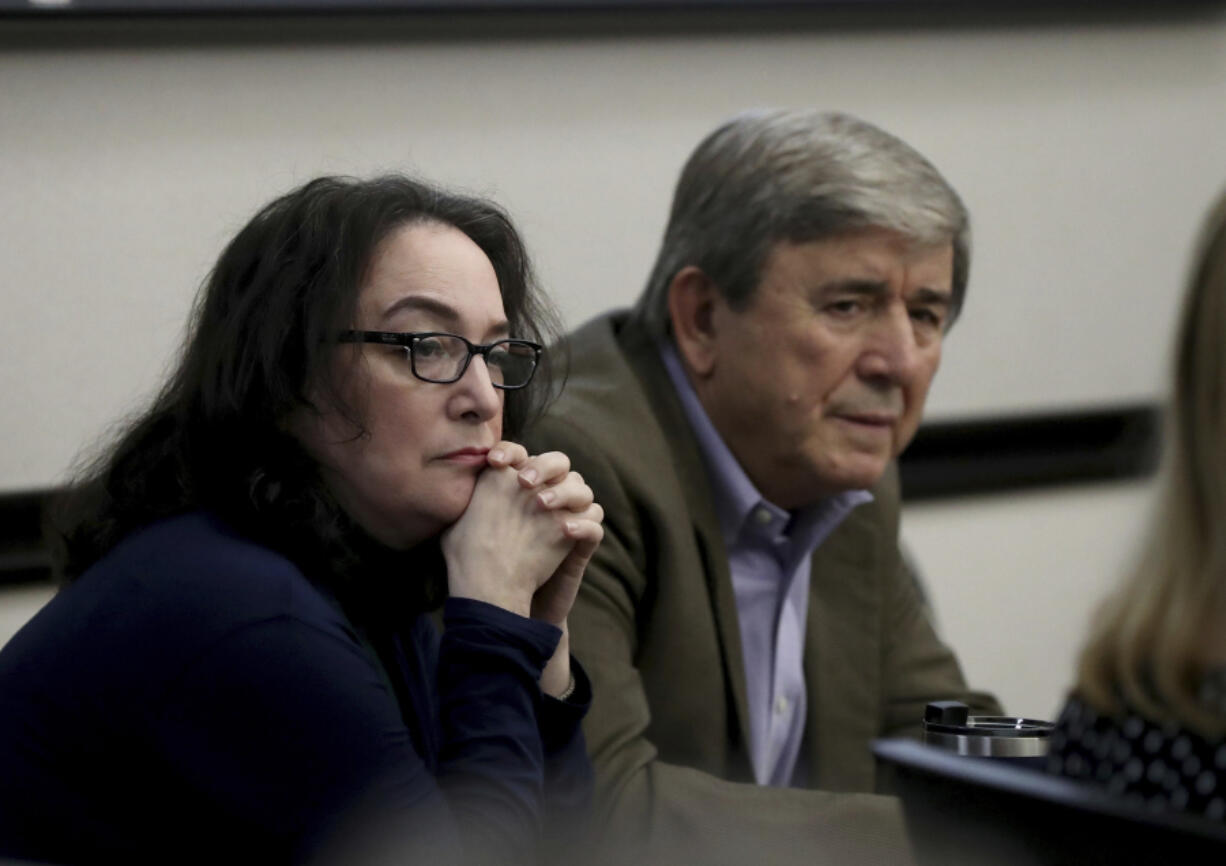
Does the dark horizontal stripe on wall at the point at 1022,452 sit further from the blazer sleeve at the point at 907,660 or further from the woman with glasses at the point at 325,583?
the woman with glasses at the point at 325,583

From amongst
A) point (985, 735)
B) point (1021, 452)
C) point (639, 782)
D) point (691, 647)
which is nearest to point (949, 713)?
point (985, 735)

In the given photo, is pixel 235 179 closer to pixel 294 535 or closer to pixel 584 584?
pixel 584 584

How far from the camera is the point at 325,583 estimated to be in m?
1.36

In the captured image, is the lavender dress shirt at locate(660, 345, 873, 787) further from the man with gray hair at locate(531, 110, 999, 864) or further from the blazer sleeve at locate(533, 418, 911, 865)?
the blazer sleeve at locate(533, 418, 911, 865)

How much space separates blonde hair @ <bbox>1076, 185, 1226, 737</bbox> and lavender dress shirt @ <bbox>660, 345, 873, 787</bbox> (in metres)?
1.00

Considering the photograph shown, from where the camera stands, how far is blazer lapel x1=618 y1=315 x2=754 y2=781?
1.91m

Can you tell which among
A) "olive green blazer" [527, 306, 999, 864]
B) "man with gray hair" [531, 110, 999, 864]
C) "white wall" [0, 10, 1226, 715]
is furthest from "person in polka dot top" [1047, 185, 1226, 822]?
"man with gray hair" [531, 110, 999, 864]

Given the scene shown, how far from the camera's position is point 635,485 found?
190 cm

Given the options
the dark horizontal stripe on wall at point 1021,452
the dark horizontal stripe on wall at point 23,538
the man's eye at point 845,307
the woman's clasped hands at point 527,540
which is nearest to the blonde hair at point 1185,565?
the woman's clasped hands at point 527,540

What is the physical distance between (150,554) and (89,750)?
0.16 meters

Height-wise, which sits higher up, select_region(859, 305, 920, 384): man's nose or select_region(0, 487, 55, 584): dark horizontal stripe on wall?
select_region(859, 305, 920, 384): man's nose

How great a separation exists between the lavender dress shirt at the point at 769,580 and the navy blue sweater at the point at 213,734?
72 cm

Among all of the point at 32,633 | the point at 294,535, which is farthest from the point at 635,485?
the point at 32,633

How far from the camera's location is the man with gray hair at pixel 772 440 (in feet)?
6.23
